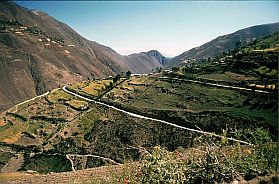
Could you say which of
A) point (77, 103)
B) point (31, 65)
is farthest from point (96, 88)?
point (31, 65)

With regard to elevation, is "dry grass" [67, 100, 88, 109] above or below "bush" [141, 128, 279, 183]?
below

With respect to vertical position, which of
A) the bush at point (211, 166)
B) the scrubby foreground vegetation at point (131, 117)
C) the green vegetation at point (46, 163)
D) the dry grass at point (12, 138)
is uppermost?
the bush at point (211, 166)

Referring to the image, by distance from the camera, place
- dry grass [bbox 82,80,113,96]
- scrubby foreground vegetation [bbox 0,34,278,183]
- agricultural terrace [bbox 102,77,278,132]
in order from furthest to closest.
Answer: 1. dry grass [bbox 82,80,113,96]
2. scrubby foreground vegetation [bbox 0,34,278,183]
3. agricultural terrace [bbox 102,77,278,132]

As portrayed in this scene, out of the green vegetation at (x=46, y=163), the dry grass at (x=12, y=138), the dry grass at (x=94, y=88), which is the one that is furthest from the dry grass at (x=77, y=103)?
the green vegetation at (x=46, y=163)

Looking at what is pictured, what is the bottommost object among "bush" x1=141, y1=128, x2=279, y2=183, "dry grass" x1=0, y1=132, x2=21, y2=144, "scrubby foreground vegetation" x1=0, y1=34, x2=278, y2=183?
"dry grass" x1=0, y1=132, x2=21, y2=144

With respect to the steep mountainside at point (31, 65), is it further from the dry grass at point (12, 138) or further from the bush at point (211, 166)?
the bush at point (211, 166)

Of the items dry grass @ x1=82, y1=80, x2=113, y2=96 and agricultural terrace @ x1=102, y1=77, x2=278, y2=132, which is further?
dry grass @ x1=82, y1=80, x2=113, y2=96

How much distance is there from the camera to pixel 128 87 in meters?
73.4

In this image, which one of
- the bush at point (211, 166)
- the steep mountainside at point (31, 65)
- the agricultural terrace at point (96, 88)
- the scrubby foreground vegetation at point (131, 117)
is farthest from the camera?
the steep mountainside at point (31, 65)

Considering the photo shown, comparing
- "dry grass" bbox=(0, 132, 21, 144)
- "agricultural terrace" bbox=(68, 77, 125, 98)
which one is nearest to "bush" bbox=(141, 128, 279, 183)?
"dry grass" bbox=(0, 132, 21, 144)

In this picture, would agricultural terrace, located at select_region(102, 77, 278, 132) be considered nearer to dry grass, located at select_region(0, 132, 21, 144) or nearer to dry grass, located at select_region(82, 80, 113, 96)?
dry grass, located at select_region(82, 80, 113, 96)

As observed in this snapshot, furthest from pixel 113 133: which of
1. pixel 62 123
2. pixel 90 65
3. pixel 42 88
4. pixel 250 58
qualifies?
pixel 90 65

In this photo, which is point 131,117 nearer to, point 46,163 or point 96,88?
point 46,163

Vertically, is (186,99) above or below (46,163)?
above
